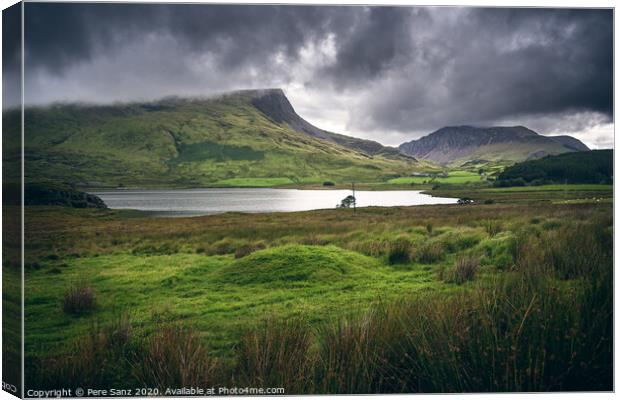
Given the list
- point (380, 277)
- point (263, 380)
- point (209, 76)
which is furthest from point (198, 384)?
point (209, 76)

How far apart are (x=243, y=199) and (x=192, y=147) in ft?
3.19

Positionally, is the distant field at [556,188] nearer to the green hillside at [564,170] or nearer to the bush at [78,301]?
the green hillside at [564,170]

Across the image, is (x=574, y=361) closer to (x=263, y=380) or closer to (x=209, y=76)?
(x=263, y=380)

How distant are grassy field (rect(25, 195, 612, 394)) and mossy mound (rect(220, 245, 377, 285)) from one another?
0.06 feet

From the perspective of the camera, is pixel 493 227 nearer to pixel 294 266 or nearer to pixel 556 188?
pixel 556 188

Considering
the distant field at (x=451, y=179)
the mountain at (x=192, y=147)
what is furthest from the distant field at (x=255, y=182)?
the distant field at (x=451, y=179)

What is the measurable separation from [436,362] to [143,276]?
12.1 ft

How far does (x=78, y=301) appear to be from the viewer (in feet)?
14.5

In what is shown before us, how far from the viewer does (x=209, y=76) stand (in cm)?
493

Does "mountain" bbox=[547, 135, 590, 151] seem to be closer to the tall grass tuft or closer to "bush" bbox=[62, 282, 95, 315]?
the tall grass tuft

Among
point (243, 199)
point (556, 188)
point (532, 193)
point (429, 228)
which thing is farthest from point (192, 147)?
point (556, 188)

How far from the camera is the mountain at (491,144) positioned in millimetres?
4980

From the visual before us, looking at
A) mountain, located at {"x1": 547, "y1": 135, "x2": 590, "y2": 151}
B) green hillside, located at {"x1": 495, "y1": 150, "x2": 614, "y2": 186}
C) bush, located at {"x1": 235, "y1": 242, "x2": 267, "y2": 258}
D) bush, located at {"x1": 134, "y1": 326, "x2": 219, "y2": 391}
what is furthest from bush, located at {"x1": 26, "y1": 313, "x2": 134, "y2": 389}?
mountain, located at {"x1": 547, "y1": 135, "x2": 590, "y2": 151}

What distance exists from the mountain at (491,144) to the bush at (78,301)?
4.40 metres
